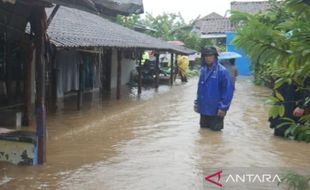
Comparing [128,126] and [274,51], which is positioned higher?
[274,51]

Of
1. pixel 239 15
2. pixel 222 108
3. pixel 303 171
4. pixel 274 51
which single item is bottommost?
pixel 303 171

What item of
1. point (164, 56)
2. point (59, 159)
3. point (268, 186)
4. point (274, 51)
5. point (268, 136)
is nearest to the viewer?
point (274, 51)

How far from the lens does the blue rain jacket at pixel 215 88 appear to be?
29.3 feet

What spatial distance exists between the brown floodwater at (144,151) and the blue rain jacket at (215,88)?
647 millimetres

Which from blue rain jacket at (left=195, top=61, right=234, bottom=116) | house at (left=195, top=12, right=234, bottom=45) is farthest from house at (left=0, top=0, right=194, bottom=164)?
house at (left=195, top=12, right=234, bottom=45)

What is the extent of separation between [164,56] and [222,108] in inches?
945

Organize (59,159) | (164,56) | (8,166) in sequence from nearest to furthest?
(8,166), (59,159), (164,56)

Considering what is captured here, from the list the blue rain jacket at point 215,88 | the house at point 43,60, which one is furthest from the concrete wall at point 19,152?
the blue rain jacket at point 215,88

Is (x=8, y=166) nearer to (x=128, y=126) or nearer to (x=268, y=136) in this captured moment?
(x=128, y=126)

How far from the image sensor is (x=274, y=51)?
8.22 feet

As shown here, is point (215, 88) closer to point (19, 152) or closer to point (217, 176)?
point (217, 176)

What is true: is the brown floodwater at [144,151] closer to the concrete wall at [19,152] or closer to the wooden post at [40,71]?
the concrete wall at [19,152]

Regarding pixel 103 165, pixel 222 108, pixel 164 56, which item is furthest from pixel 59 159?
pixel 164 56

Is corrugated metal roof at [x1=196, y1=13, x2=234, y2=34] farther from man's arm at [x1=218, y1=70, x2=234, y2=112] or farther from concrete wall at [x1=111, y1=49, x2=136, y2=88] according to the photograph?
man's arm at [x1=218, y1=70, x2=234, y2=112]
